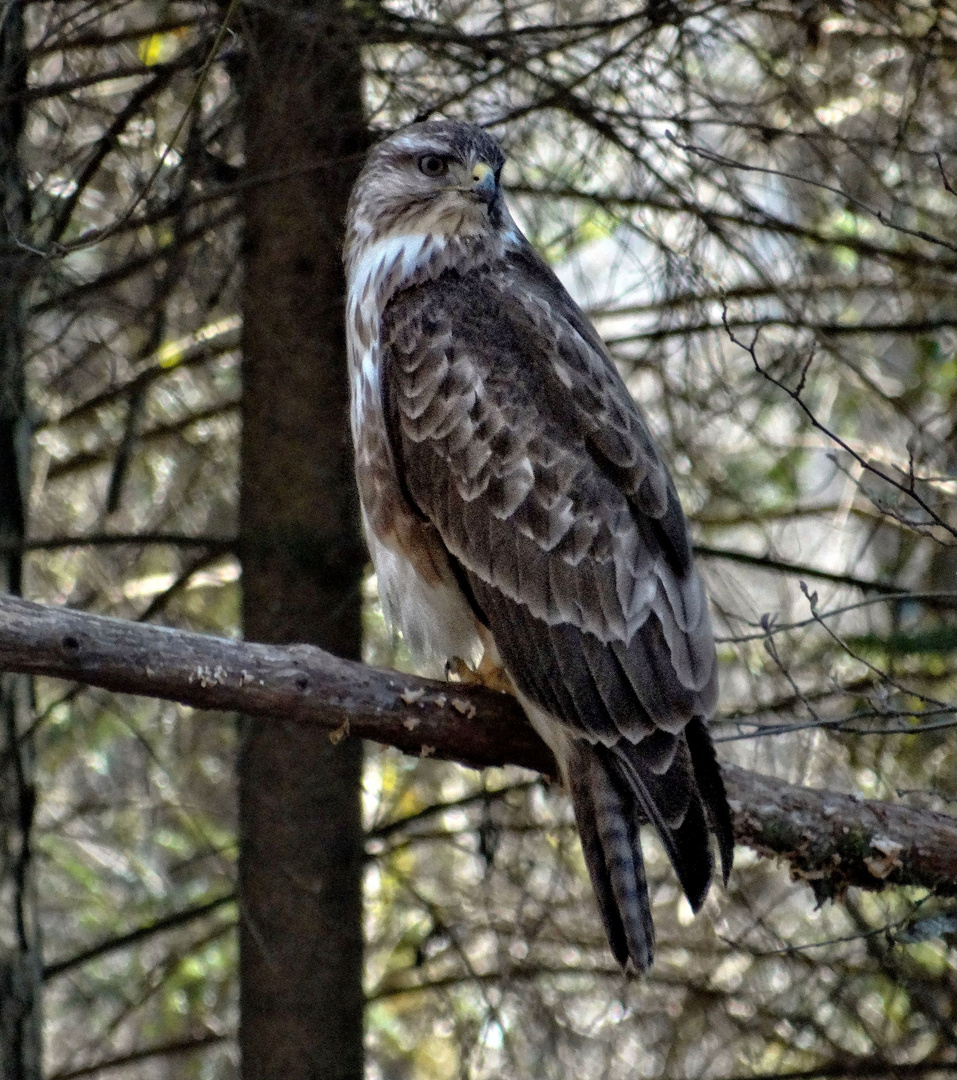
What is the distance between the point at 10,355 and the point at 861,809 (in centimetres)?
272

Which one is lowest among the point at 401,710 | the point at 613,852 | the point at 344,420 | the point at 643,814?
the point at 613,852

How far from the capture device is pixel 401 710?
3076 millimetres

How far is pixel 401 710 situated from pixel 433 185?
153 centimetres

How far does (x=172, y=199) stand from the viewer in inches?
155

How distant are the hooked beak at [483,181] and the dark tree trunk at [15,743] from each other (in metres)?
1.31

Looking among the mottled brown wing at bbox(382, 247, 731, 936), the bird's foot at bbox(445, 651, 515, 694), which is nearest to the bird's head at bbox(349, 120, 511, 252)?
the mottled brown wing at bbox(382, 247, 731, 936)

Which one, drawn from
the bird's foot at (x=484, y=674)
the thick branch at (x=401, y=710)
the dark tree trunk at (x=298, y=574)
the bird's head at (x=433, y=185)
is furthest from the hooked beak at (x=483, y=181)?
the thick branch at (x=401, y=710)

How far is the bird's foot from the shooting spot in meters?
3.64

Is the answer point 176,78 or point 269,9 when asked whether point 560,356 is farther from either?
point 176,78

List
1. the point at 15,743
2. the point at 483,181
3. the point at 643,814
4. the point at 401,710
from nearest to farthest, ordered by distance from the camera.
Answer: the point at 401,710
the point at 643,814
the point at 483,181
the point at 15,743

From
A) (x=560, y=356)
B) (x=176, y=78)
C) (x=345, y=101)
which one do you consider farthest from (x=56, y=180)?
(x=560, y=356)

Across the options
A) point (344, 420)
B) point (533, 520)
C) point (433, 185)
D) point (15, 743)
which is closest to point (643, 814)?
point (533, 520)

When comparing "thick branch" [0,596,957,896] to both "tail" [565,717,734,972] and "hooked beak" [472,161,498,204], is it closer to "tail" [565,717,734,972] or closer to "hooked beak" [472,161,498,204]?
"tail" [565,717,734,972]

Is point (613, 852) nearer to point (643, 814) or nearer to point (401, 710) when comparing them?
point (643, 814)
